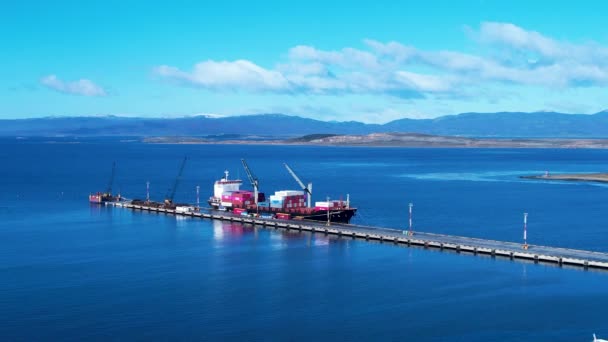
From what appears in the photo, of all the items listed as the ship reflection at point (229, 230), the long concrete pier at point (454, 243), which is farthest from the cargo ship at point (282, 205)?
the ship reflection at point (229, 230)

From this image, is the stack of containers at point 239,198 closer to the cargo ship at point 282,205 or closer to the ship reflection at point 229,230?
the cargo ship at point 282,205

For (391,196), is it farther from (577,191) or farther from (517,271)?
(517,271)

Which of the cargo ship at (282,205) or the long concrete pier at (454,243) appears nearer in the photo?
the long concrete pier at (454,243)

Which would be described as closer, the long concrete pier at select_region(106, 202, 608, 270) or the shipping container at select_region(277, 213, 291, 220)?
the long concrete pier at select_region(106, 202, 608, 270)

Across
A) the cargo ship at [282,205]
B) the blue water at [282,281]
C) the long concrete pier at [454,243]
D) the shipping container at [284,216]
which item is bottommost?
the blue water at [282,281]

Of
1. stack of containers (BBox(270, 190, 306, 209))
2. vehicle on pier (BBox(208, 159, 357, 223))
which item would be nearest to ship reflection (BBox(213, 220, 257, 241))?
vehicle on pier (BBox(208, 159, 357, 223))

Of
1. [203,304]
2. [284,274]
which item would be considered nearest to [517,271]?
[284,274]

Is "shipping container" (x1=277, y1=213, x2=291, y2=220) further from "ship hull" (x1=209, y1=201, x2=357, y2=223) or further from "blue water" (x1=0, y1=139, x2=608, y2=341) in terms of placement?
"blue water" (x1=0, y1=139, x2=608, y2=341)
